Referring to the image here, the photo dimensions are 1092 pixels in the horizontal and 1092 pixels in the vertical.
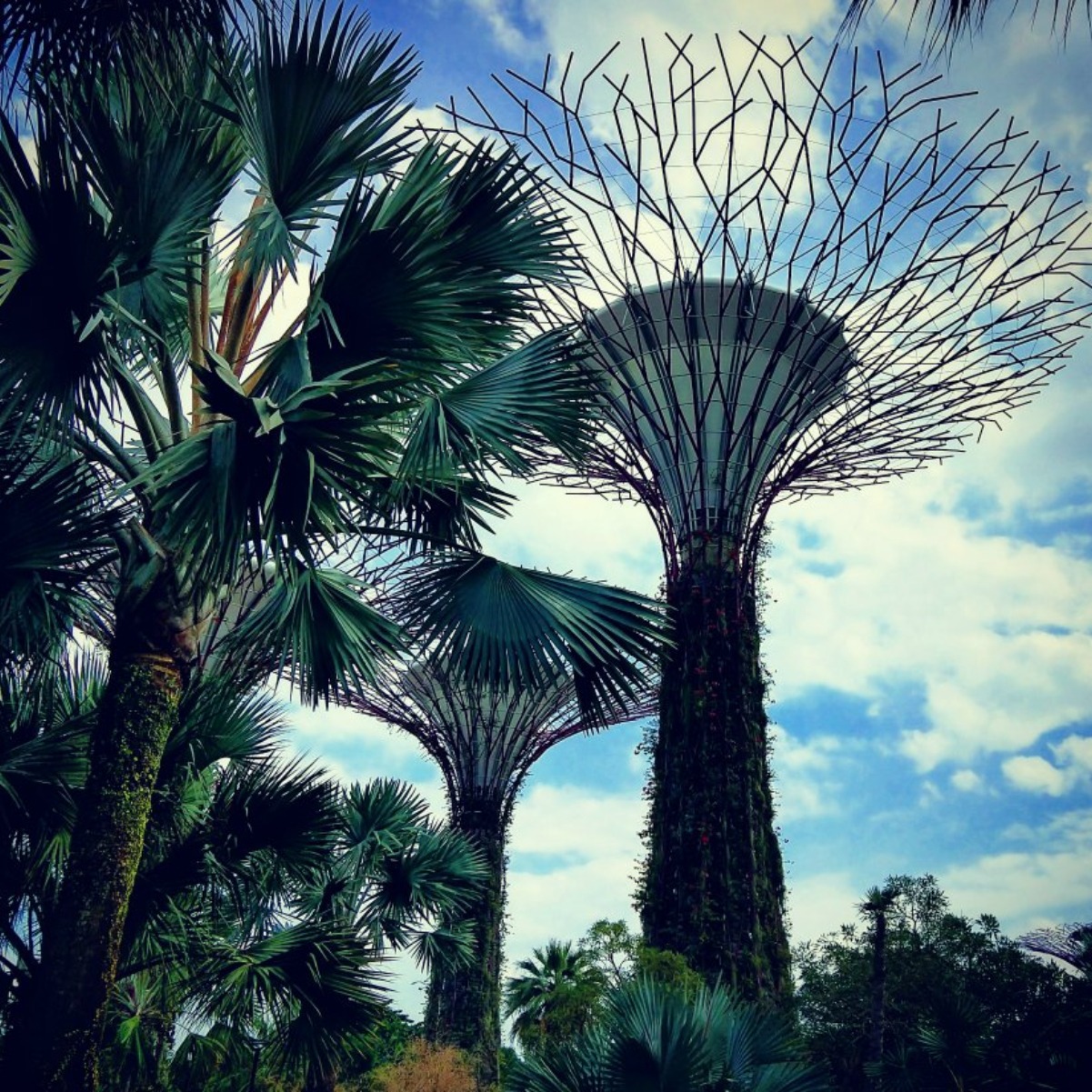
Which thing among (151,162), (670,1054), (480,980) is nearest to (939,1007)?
(670,1054)

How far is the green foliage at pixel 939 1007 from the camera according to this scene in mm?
13141

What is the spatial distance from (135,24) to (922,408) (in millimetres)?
9450

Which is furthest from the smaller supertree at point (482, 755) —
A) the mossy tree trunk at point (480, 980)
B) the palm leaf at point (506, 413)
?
the palm leaf at point (506, 413)

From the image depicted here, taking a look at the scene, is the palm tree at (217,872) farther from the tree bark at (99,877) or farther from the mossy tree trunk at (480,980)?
the mossy tree trunk at (480,980)

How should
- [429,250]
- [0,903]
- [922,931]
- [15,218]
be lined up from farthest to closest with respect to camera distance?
[922,931] → [0,903] → [429,250] → [15,218]

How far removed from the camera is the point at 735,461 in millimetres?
11578

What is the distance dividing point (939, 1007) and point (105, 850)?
11.1 meters

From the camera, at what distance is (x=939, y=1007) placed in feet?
43.6

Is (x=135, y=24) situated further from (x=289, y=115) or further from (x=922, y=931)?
(x=922, y=931)

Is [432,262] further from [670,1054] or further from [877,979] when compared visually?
[877,979]

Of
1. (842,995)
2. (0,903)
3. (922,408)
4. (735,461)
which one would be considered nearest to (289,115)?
(0,903)

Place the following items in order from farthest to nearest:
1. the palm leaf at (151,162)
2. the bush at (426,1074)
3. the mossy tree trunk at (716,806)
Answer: the bush at (426,1074) → the mossy tree trunk at (716,806) → the palm leaf at (151,162)

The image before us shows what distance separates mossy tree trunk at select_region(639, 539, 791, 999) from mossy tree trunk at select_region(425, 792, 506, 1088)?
1110 centimetres

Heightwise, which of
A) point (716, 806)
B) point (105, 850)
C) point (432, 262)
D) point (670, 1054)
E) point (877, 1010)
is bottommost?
point (670, 1054)
